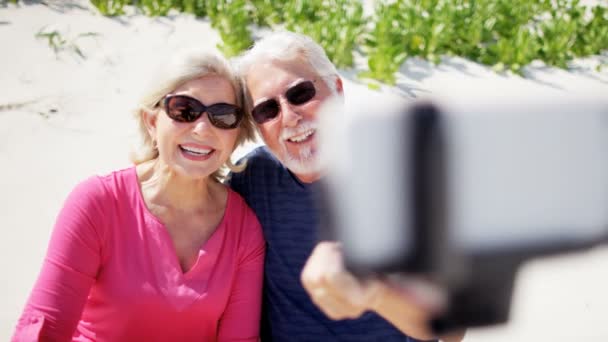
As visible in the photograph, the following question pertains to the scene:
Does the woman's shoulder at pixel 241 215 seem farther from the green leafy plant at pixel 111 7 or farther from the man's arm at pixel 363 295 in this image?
the green leafy plant at pixel 111 7

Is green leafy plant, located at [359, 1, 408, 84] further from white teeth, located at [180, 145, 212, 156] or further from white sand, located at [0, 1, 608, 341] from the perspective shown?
white teeth, located at [180, 145, 212, 156]

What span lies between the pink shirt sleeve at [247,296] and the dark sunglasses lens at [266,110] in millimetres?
357

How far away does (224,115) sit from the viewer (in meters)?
1.86

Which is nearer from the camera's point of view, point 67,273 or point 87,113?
point 67,273

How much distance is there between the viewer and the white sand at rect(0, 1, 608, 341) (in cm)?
293

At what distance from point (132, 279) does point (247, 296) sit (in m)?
0.38

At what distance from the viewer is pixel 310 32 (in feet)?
17.0

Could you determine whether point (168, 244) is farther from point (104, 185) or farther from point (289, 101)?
Result: point (289, 101)

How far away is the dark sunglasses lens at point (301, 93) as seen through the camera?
182 cm

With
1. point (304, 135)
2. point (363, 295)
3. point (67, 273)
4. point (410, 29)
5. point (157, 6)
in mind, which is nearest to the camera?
point (363, 295)

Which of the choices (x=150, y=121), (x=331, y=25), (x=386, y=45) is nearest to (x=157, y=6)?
(x=331, y=25)

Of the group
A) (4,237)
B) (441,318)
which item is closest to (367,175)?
(441,318)

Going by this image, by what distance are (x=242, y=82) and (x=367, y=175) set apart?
60.7 inches

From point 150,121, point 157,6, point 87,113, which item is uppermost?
point 150,121
